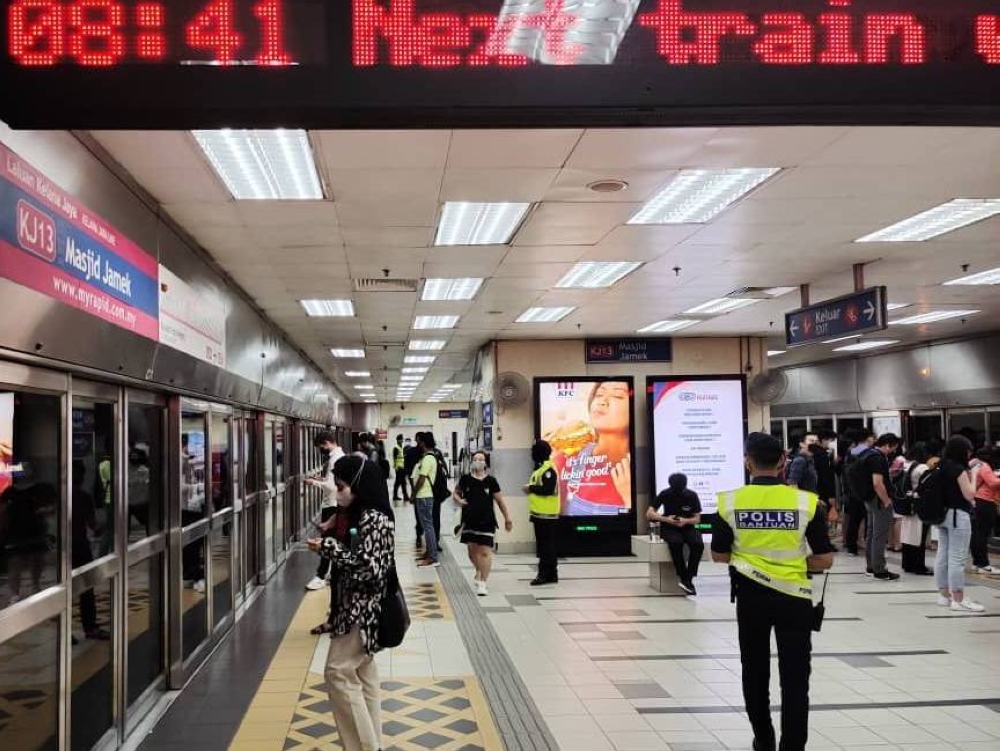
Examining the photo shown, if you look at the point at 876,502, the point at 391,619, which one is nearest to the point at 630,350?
the point at 876,502

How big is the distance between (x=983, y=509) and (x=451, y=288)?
689 cm

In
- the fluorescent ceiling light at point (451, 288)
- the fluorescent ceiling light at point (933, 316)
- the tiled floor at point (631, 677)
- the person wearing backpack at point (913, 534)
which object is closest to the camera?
the tiled floor at point (631, 677)

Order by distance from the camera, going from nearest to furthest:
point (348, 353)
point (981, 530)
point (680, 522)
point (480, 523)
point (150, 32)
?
point (150, 32), point (680, 522), point (480, 523), point (981, 530), point (348, 353)

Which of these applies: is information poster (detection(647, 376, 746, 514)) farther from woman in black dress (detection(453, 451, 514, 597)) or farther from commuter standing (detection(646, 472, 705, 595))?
woman in black dress (detection(453, 451, 514, 597))

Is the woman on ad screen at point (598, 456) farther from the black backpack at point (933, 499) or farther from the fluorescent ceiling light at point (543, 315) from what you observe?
the black backpack at point (933, 499)

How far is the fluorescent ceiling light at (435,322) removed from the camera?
33.8ft

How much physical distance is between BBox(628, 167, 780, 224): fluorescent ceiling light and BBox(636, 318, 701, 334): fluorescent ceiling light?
5034 mm

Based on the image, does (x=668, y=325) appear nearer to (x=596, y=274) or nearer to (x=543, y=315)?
(x=543, y=315)

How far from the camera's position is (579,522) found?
38.4 feet

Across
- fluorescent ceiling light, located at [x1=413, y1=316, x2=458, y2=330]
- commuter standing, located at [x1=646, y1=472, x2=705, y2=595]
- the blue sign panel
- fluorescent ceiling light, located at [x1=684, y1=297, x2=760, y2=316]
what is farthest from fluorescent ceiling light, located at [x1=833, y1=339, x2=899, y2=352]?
fluorescent ceiling light, located at [x1=413, y1=316, x2=458, y2=330]

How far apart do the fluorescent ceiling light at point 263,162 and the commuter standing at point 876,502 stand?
6886 millimetres

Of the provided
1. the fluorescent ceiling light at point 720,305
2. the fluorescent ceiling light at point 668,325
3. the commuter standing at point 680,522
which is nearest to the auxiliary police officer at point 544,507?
the commuter standing at point 680,522

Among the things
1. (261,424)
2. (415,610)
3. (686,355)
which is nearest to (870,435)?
(686,355)

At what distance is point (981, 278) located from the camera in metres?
8.31
